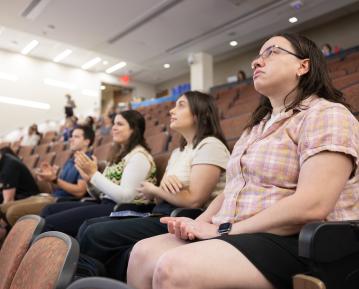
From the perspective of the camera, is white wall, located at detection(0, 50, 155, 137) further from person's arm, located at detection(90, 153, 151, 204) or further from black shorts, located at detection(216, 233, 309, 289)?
black shorts, located at detection(216, 233, 309, 289)

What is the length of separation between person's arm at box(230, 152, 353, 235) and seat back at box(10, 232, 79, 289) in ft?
1.18

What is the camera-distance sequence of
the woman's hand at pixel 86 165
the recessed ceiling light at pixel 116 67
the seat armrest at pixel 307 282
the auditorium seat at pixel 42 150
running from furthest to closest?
the recessed ceiling light at pixel 116 67
the auditorium seat at pixel 42 150
the woman's hand at pixel 86 165
the seat armrest at pixel 307 282

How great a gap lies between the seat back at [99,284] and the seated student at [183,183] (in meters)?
0.66

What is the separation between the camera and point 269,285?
0.61 meters

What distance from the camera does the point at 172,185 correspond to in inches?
45.3

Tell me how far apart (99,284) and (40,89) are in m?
8.28

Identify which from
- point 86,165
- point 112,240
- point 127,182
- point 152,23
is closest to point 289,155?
point 112,240

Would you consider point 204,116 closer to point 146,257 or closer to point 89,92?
point 146,257

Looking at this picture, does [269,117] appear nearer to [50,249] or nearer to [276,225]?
[276,225]

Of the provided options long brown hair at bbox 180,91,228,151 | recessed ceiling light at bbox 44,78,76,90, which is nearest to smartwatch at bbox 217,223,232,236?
long brown hair at bbox 180,91,228,151

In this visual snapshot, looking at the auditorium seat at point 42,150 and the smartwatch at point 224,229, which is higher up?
the auditorium seat at point 42,150

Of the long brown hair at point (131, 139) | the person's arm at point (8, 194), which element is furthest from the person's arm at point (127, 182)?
the person's arm at point (8, 194)

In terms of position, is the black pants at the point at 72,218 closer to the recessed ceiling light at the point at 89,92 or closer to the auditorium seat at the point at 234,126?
the auditorium seat at the point at 234,126

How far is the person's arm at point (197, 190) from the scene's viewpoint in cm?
115
